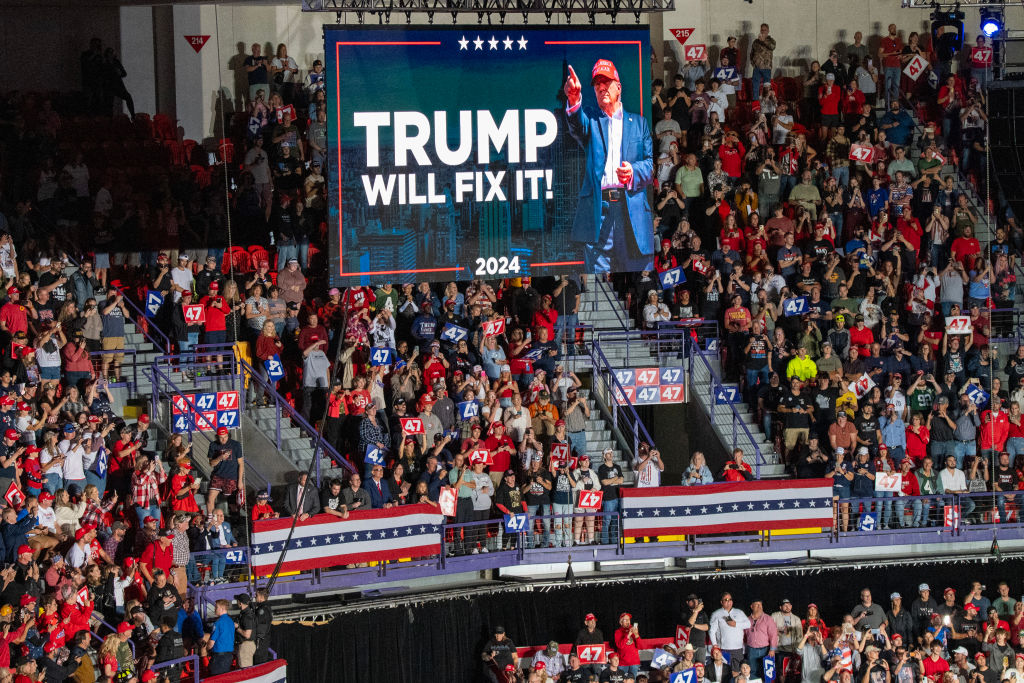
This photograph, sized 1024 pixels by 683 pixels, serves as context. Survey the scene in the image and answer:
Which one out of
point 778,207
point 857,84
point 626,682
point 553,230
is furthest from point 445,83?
point 857,84

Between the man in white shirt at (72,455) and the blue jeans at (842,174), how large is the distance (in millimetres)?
12546

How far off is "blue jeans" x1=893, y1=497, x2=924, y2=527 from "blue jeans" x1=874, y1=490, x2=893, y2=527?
0.30 feet

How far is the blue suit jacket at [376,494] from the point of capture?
19.6 meters

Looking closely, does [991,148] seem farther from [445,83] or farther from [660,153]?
[445,83]

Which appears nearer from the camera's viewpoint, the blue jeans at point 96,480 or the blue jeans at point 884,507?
the blue jeans at point 96,480

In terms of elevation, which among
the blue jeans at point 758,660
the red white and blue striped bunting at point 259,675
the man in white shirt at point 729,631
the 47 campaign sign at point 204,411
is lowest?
the blue jeans at point 758,660

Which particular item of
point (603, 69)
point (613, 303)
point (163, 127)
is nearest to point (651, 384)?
point (613, 303)

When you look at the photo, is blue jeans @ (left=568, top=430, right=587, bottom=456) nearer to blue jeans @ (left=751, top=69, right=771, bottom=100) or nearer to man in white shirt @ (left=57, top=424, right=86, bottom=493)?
man in white shirt @ (left=57, top=424, right=86, bottom=493)

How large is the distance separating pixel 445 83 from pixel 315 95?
7.78m

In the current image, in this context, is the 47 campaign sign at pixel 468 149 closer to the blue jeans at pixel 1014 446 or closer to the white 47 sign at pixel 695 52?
the blue jeans at pixel 1014 446

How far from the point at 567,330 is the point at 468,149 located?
6086 mm

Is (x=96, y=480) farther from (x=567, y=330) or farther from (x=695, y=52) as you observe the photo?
(x=695, y=52)

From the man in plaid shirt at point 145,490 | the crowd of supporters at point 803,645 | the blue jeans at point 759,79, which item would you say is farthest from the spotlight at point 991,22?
the man in plaid shirt at point 145,490

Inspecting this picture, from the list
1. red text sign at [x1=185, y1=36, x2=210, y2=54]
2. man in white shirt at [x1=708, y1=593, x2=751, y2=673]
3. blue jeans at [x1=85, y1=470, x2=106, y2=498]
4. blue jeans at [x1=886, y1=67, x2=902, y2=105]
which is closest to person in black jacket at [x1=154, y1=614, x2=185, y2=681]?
blue jeans at [x1=85, y1=470, x2=106, y2=498]
